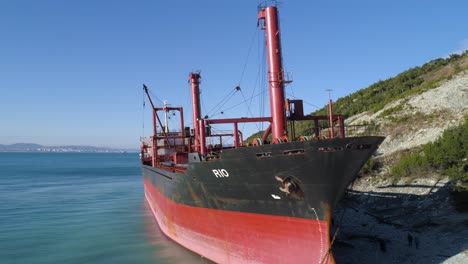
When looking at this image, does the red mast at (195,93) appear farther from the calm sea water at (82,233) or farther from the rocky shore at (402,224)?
the rocky shore at (402,224)

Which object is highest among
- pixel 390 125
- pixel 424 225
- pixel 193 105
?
pixel 193 105

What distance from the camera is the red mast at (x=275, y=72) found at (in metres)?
13.0

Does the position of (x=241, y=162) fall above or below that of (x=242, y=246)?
above

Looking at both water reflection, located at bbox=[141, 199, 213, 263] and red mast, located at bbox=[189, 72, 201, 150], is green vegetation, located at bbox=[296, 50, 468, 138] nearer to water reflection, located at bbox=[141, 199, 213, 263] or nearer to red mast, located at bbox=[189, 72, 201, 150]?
red mast, located at bbox=[189, 72, 201, 150]

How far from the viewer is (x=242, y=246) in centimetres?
1214

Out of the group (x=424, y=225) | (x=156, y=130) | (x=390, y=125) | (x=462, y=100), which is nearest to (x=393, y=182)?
(x=424, y=225)

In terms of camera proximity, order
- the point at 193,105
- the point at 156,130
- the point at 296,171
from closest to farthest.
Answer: the point at 296,171 < the point at 193,105 < the point at 156,130

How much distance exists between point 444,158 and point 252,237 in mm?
12990

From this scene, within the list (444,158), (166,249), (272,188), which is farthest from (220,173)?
(444,158)

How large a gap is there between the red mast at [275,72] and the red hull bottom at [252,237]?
10.6 ft

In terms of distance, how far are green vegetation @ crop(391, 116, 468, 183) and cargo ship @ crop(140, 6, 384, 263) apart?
8.01 meters

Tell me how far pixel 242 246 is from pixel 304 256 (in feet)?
7.87

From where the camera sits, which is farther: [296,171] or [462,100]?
[462,100]

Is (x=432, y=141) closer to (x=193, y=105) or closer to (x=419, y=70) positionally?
(x=193, y=105)
